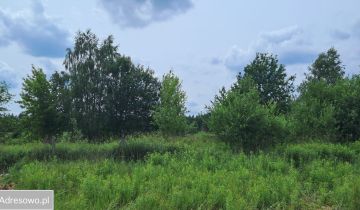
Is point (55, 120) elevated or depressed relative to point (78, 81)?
depressed

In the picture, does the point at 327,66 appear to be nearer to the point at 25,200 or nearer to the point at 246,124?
the point at 246,124

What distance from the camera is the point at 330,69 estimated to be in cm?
5247

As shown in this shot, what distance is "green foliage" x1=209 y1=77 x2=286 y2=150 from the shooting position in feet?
62.9

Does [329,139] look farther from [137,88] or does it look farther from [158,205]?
[137,88]

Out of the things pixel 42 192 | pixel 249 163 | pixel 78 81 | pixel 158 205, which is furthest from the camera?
pixel 78 81

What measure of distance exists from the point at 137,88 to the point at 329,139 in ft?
105

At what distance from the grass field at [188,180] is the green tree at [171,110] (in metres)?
12.9

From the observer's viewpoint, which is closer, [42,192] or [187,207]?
[42,192]

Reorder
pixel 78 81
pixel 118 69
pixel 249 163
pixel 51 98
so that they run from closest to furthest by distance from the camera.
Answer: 1. pixel 249 163
2. pixel 51 98
3. pixel 78 81
4. pixel 118 69

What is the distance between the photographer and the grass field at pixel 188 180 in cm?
902

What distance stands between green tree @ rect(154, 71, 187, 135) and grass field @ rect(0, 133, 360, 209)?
42.4ft

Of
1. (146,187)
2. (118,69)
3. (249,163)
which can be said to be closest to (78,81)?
(118,69)

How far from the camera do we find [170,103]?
114 ft

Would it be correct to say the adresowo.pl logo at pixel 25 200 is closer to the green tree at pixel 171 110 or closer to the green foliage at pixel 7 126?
the green tree at pixel 171 110
